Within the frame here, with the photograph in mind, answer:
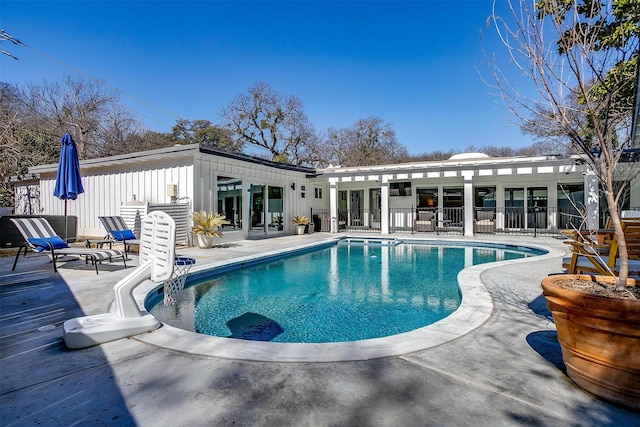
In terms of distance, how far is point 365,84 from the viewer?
71.4 feet

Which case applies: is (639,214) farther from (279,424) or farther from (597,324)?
(279,424)

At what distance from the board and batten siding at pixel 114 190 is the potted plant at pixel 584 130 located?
8.71 m

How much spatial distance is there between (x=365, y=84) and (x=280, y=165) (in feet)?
40.9

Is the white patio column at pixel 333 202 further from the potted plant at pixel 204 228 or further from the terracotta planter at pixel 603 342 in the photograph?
the terracotta planter at pixel 603 342

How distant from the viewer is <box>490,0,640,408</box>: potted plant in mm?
1653

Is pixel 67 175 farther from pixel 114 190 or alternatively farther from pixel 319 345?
pixel 319 345

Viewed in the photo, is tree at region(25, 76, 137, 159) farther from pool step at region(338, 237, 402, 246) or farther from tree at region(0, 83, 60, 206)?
pool step at region(338, 237, 402, 246)

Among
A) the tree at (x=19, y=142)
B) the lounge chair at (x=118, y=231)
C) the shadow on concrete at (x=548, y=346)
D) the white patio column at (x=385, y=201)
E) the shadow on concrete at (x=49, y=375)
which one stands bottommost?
the shadow on concrete at (x=49, y=375)

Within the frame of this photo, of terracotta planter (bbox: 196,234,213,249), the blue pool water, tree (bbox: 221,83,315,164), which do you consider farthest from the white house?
tree (bbox: 221,83,315,164)

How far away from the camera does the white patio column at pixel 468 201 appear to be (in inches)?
470

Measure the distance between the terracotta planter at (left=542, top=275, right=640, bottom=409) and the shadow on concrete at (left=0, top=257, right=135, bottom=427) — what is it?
2.48 m

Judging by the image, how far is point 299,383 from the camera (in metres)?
1.96

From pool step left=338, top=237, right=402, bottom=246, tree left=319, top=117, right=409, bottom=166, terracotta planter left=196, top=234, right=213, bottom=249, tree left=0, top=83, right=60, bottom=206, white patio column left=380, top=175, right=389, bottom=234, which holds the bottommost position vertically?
pool step left=338, top=237, right=402, bottom=246

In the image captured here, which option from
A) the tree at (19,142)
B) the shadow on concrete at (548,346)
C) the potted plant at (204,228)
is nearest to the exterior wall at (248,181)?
the potted plant at (204,228)
